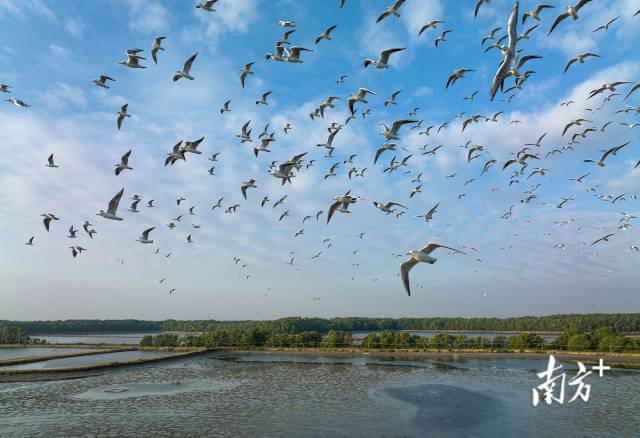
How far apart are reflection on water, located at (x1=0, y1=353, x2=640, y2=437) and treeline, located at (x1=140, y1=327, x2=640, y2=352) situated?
66.8ft

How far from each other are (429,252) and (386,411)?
2387 cm

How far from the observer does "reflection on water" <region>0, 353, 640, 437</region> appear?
2997cm

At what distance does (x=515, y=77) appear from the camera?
22.7 m

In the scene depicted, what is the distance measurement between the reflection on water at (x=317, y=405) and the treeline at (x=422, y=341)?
20347 mm

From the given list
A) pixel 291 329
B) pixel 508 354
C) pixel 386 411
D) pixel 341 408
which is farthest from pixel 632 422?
pixel 291 329

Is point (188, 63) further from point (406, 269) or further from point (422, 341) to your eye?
point (422, 341)

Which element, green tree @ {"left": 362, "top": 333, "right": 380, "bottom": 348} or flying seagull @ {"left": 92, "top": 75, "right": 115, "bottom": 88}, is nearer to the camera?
flying seagull @ {"left": 92, "top": 75, "right": 115, "bottom": 88}

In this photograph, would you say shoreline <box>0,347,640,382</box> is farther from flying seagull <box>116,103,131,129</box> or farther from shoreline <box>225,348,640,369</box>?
flying seagull <box>116,103,131,129</box>

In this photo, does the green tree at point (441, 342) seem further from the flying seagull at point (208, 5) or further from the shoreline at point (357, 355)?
the flying seagull at point (208, 5)

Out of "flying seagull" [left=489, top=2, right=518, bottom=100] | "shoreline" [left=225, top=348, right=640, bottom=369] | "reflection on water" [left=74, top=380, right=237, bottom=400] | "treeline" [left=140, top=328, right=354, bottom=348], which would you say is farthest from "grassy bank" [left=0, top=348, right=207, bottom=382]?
"flying seagull" [left=489, top=2, right=518, bottom=100]

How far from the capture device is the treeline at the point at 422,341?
71.0m

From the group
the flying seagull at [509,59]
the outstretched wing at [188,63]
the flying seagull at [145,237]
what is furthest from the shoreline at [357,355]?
the flying seagull at [509,59]

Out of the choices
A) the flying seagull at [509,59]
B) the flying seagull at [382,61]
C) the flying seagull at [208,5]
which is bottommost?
the flying seagull at [509,59]

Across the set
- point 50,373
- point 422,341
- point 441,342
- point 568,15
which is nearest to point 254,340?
point 422,341
